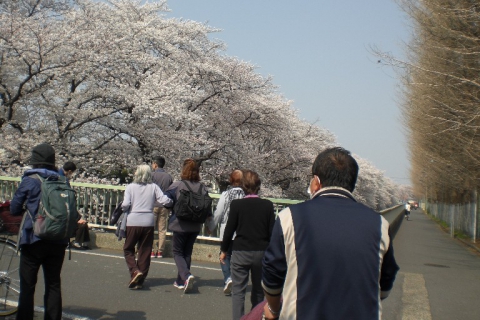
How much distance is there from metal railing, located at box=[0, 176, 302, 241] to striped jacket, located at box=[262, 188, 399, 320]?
28.2 ft

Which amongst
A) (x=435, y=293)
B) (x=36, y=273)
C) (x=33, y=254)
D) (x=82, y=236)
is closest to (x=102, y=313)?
(x=36, y=273)

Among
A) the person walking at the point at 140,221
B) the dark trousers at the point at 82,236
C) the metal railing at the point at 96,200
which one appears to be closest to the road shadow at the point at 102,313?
the person walking at the point at 140,221

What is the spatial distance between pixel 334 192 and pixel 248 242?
289cm

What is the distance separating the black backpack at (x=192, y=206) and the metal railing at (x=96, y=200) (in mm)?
3857

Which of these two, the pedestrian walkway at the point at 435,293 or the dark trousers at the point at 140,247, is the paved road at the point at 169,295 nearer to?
the pedestrian walkway at the point at 435,293

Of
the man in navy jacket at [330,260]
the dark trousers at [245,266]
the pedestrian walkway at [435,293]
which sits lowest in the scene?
the pedestrian walkway at [435,293]

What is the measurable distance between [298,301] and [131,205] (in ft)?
16.9

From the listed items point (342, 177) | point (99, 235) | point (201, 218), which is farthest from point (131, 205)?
point (342, 177)

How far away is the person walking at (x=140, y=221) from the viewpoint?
24.2 feet

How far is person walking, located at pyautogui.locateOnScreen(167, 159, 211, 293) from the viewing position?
7.33 metres

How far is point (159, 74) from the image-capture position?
69.8 feet

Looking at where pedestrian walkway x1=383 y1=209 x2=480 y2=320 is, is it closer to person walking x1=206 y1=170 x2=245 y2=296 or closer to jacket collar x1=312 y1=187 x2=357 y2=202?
person walking x1=206 y1=170 x2=245 y2=296

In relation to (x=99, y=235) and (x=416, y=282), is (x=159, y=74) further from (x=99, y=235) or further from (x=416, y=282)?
(x=416, y=282)

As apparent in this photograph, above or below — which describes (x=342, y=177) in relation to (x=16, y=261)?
above
